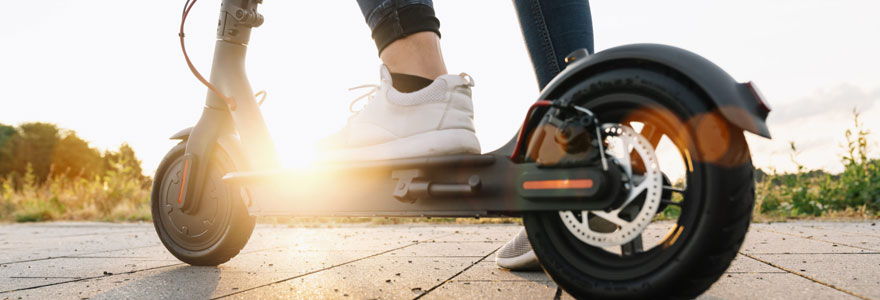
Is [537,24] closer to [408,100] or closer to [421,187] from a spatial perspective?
[408,100]

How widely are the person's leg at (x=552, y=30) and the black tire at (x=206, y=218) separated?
1142 millimetres

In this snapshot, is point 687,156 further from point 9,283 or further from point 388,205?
point 9,283

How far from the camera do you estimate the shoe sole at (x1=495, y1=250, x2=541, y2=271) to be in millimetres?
1823

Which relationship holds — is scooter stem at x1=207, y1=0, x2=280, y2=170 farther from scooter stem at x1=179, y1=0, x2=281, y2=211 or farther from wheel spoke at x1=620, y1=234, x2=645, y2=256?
wheel spoke at x1=620, y1=234, x2=645, y2=256

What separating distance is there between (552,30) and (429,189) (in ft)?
2.07

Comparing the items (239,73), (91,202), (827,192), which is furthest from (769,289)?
(91,202)

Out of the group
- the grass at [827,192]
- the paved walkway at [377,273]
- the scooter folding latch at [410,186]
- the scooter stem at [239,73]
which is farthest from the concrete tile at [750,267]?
the grass at [827,192]

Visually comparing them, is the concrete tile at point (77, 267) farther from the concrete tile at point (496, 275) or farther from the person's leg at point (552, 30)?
the person's leg at point (552, 30)

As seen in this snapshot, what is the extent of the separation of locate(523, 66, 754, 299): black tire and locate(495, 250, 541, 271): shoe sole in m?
0.63

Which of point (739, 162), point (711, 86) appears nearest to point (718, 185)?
point (739, 162)

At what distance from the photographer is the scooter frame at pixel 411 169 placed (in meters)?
1.11

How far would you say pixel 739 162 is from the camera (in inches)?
41.1

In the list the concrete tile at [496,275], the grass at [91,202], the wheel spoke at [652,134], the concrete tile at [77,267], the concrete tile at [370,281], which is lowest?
the grass at [91,202]

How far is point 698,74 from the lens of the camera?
1072 mm
